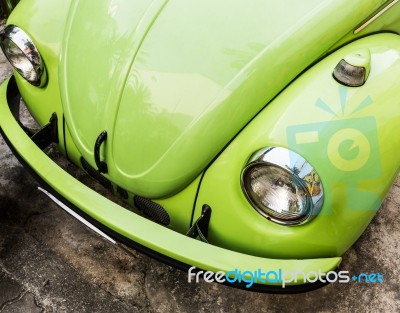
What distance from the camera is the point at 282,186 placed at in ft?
4.51

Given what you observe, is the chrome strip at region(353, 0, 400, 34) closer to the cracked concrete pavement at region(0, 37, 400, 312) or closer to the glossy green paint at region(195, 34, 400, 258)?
the glossy green paint at region(195, 34, 400, 258)

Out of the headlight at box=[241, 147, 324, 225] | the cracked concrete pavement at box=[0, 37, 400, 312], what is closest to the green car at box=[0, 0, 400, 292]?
the headlight at box=[241, 147, 324, 225]

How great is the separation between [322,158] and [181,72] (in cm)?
57

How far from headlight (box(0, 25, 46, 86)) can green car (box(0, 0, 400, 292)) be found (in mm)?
14

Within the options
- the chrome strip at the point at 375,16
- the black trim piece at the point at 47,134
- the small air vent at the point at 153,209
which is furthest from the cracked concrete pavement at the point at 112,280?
the chrome strip at the point at 375,16

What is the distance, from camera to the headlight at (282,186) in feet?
4.39

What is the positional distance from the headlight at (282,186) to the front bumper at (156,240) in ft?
0.54

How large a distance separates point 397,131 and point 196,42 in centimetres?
76

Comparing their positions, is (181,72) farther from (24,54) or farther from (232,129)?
(24,54)

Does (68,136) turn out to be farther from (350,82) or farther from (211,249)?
(350,82)

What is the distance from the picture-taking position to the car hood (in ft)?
4.98

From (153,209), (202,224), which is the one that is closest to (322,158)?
(202,224)

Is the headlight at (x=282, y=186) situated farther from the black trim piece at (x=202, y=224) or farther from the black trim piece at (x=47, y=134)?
the black trim piece at (x=47, y=134)

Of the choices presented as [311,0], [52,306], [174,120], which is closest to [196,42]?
[174,120]
